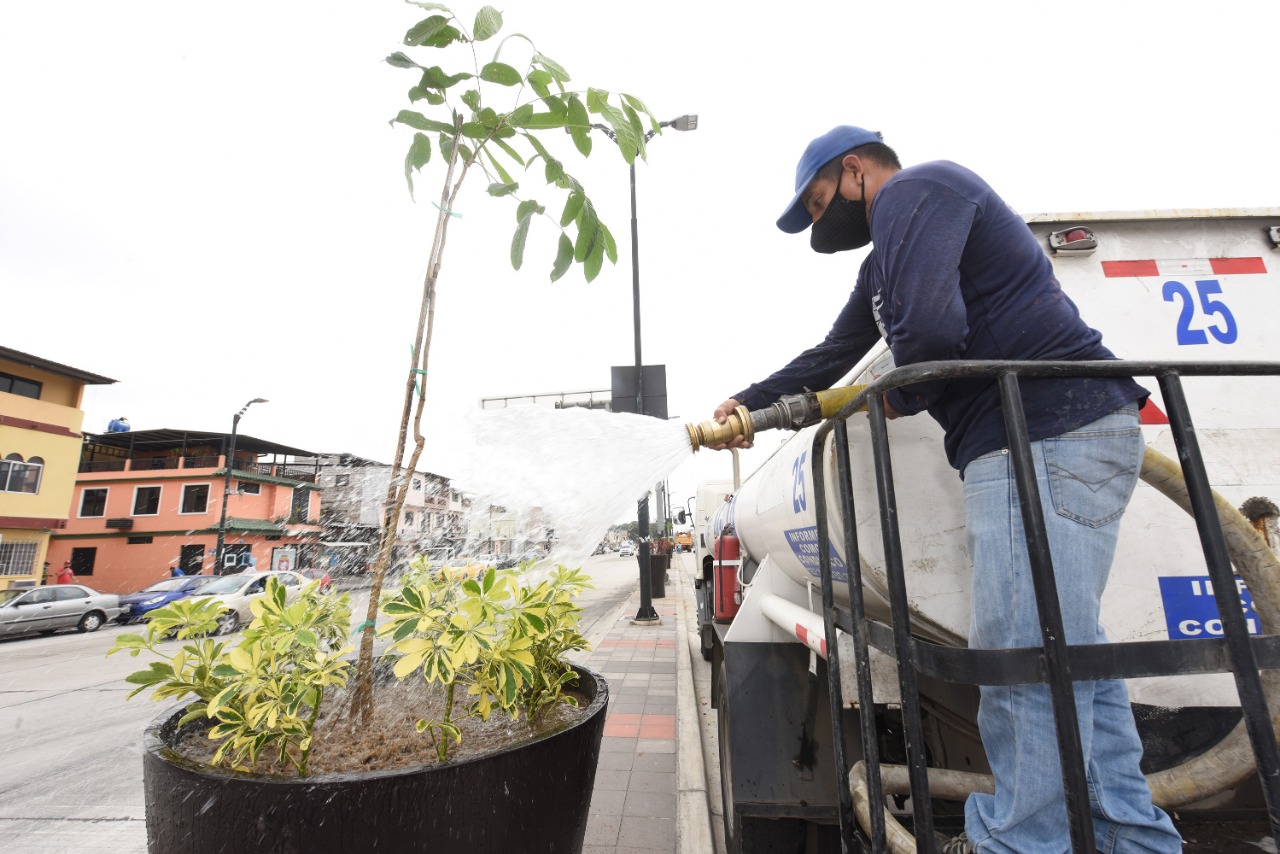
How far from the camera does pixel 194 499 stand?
2752cm

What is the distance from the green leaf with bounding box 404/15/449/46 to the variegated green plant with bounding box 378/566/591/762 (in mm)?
1342

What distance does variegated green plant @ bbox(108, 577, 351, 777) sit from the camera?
1.29 metres

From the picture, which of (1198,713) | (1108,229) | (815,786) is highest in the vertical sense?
(1108,229)

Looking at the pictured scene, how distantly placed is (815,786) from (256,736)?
194cm

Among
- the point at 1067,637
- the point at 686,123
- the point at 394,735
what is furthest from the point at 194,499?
the point at 1067,637

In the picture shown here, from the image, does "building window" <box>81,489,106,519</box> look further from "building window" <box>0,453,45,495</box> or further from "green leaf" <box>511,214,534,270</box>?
"green leaf" <box>511,214,534,270</box>

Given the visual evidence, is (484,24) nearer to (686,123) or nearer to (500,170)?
(500,170)

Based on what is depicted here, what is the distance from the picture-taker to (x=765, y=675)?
2.47 metres

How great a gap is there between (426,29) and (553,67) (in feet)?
1.08

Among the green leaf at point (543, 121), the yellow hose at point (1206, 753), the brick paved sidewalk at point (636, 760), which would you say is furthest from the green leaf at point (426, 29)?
the brick paved sidewalk at point (636, 760)

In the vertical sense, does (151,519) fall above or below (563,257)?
above

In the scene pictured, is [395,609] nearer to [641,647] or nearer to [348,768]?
[348,768]

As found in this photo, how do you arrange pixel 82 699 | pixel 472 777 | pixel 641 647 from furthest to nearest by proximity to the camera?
pixel 641 647 < pixel 82 699 < pixel 472 777

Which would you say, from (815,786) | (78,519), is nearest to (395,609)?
(815,786)
